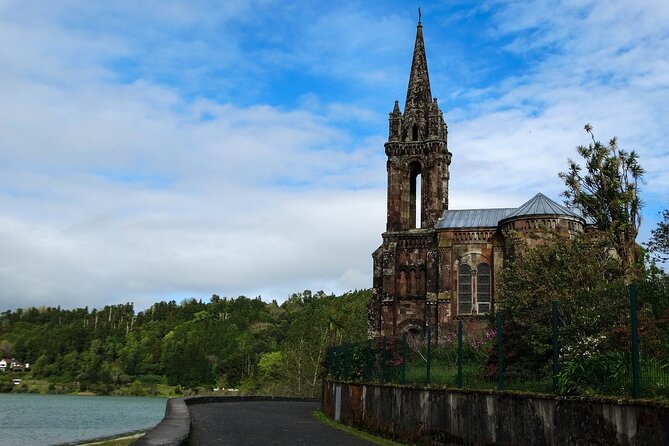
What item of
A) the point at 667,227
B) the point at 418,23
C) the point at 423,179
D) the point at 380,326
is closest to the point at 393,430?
the point at 667,227

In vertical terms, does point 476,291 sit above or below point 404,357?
above

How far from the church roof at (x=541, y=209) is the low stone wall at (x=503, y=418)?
22.6 meters

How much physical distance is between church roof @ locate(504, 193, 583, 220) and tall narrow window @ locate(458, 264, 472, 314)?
4.55 meters

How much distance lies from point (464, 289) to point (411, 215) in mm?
7724

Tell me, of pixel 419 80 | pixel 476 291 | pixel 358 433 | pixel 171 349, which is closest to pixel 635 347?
pixel 358 433

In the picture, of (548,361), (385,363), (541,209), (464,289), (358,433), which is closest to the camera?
(548,361)

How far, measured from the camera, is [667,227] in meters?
28.7

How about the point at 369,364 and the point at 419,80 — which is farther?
the point at 419,80

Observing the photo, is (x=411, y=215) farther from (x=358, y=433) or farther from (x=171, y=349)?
(x=171, y=349)

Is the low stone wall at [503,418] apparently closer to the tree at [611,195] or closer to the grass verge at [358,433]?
the grass verge at [358,433]

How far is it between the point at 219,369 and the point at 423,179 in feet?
337

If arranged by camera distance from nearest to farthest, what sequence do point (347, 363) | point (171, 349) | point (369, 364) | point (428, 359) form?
point (428, 359), point (369, 364), point (347, 363), point (171, 349)

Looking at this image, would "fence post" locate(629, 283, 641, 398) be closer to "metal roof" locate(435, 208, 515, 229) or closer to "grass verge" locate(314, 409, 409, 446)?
"grass verge" locate(314, 409, 409, 446)

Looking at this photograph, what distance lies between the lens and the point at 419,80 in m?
51.4
